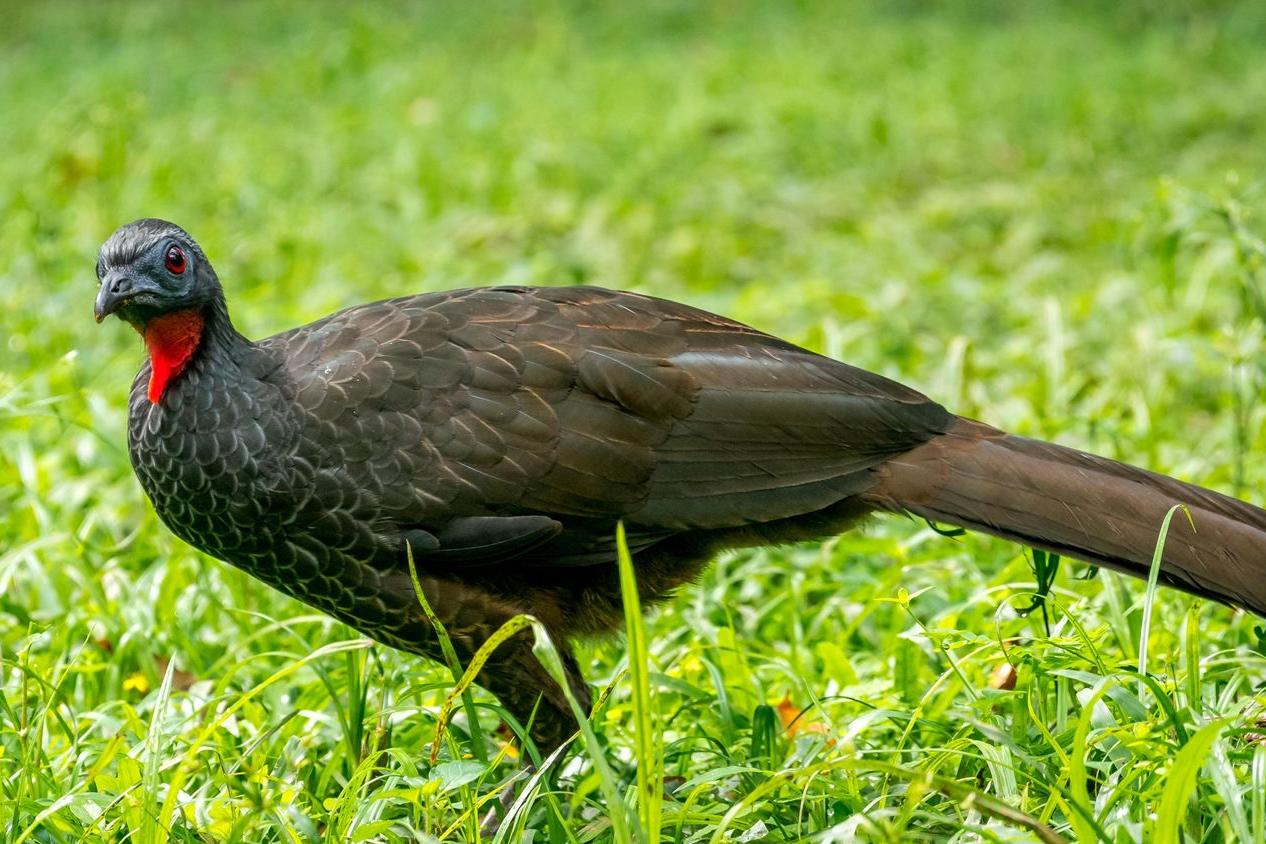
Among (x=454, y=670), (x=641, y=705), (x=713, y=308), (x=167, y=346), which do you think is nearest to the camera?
(x=641, y=705)

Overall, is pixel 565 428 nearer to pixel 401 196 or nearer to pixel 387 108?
pixel 401 196

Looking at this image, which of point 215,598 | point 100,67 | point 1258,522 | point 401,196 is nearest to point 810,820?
point 1258,522

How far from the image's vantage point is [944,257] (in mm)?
6980

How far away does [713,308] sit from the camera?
600cm

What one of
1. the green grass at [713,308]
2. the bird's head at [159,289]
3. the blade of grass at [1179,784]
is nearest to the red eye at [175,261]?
the bird's head at [159,289]

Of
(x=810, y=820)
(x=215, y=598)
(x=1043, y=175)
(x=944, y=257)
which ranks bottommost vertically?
(x=810, y=820)

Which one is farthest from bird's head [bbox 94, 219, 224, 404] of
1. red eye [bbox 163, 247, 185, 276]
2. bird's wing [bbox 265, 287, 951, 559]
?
bird's wing [bbox 265, 287, 951, 559]

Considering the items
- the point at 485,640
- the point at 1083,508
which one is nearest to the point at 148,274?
the point at 485,640

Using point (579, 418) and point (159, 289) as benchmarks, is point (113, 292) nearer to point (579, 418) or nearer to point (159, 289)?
point (159, 289)

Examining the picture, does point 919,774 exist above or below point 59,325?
below

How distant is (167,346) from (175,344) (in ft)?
0.06

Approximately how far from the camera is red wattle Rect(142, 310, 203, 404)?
3.22 m

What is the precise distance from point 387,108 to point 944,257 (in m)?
3.70

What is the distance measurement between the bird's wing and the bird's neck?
168 millimetres
